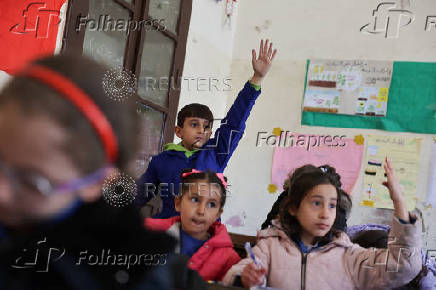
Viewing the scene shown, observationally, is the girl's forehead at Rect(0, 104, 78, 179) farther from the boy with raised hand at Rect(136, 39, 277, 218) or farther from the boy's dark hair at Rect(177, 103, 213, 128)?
the boy's dark hair at Rect(177, 103, 213, 128)

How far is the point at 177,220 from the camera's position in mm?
1641

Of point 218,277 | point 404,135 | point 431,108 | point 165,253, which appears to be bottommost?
point 218,277

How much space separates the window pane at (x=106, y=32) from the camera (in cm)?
212

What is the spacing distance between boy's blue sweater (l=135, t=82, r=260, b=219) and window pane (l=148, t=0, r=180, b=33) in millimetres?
916

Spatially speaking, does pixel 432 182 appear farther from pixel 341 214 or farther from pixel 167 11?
pixel 167 11

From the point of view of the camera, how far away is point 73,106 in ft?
1.32

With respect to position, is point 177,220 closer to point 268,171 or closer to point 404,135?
point 268,171

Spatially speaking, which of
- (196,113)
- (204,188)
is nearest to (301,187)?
(204,188)

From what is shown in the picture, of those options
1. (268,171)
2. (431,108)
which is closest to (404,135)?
(431,108)

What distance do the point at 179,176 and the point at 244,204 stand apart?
139cm

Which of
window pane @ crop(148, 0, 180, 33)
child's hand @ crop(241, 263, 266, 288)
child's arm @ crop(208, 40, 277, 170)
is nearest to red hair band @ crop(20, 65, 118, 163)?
child's hand @ crop(241, 263, 266, 288)

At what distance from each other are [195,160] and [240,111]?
0.28 meters

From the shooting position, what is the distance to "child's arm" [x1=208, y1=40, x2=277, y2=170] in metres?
1.83

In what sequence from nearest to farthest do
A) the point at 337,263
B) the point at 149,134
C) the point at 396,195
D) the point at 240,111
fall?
the point at 396,195, the point at 337,263, the point at 240,111, the point at 149,134
